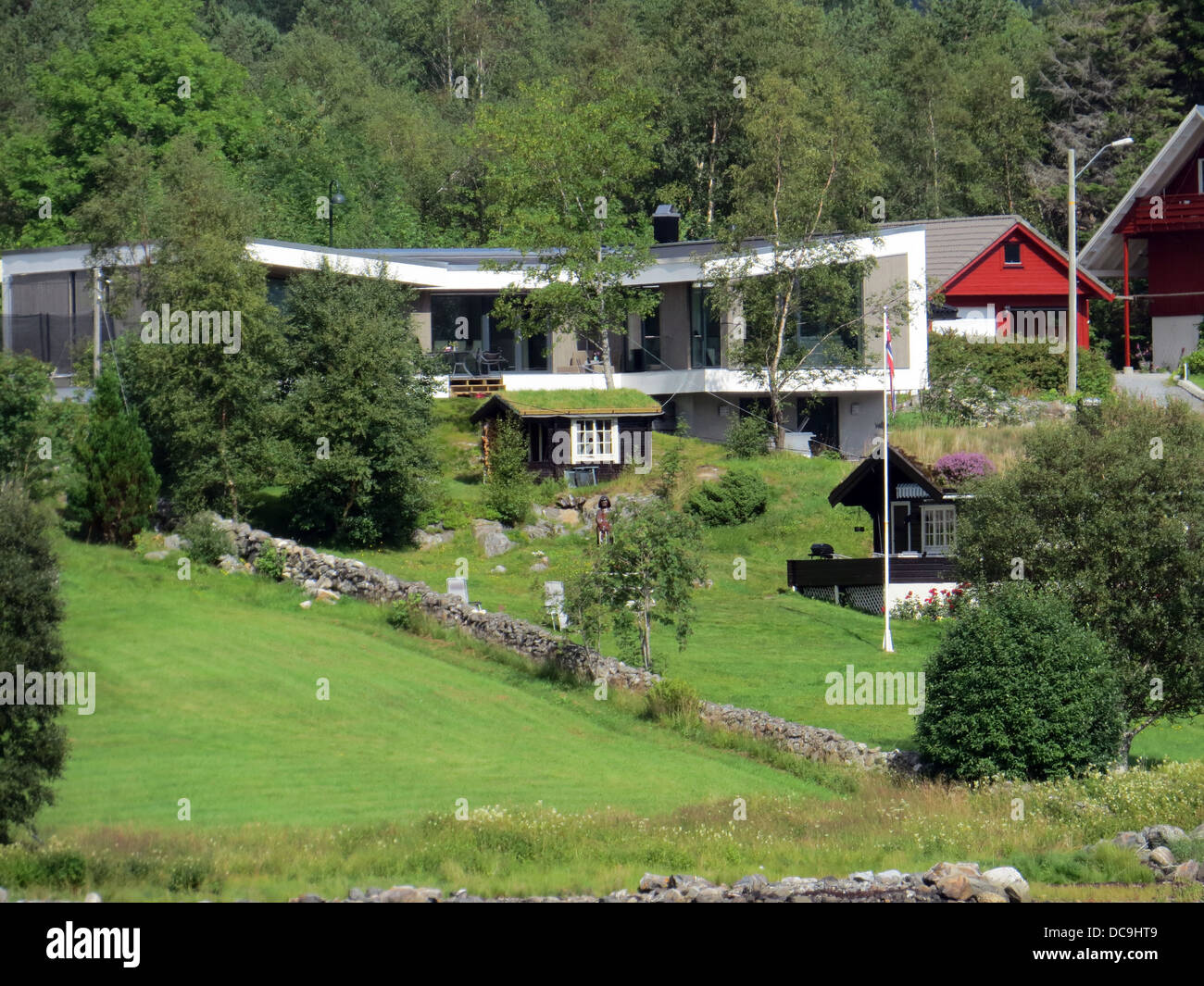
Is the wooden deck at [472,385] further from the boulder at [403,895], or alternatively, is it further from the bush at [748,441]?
the boulder at [403,895]

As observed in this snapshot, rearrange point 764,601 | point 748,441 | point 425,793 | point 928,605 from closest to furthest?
point 425,793 < point 928,605 < point 764,601 < point 748,441

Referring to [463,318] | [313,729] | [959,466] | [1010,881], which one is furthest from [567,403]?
[1010,881]

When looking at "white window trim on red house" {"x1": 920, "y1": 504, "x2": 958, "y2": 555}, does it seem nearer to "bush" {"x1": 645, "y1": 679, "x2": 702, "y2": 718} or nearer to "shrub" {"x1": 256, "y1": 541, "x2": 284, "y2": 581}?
"bush" {"x1": 645, "y1": 679, "x2": 702, "y2": 718}

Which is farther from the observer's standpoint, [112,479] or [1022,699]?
[112,479]

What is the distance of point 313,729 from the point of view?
85.3 feet

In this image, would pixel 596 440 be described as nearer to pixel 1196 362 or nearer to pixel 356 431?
pixel 356 431

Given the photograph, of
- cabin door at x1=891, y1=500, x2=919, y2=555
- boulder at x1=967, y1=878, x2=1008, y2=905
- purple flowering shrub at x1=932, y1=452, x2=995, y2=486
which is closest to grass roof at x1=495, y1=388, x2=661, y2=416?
cabin door at x1=891, y1=500, x2=919, y2=555

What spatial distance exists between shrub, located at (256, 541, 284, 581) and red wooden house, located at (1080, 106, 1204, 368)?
33944mm

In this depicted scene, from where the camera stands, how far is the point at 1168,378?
51.9 m

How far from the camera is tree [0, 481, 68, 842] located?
19.0 meters

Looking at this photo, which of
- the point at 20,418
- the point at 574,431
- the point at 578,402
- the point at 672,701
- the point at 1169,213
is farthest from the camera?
the point at 1169,213

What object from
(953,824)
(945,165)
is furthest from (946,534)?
(945,165)

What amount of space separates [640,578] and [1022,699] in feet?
28.4

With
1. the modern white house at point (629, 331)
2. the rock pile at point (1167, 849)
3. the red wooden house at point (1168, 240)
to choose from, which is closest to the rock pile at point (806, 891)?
the rock pile at point (1167, 849)
